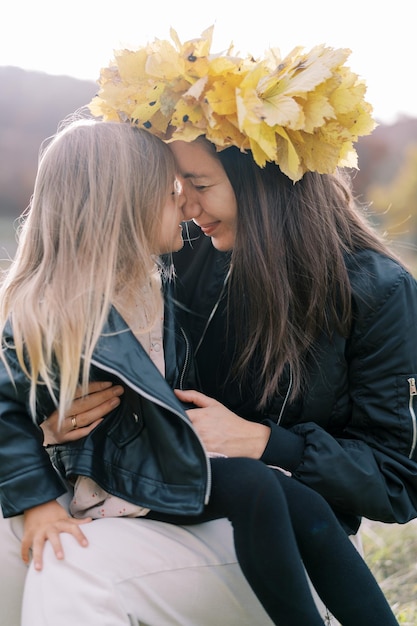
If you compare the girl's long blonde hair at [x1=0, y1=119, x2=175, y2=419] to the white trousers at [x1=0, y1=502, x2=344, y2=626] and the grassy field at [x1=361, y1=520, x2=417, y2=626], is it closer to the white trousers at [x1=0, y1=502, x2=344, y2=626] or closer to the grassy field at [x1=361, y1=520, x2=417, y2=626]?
the white trousers at [x1=0, y1=502, x2=344, y2=626]

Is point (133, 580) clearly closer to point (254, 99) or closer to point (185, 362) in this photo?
point (185, 362)

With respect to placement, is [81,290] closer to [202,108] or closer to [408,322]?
[202,108]

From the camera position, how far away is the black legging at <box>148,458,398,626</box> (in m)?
1.75

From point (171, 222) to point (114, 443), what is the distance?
0.64 meters

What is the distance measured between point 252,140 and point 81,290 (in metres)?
0.58

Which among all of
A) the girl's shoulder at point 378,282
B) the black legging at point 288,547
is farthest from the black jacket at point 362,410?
the black legging at point 288,547

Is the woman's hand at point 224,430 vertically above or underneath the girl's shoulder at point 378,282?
underneath

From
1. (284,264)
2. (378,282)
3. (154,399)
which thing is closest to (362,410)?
(378,282)

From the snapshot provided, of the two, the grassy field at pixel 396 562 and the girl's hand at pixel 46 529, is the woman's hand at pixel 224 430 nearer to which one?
the girl's hand at pixel 46 529

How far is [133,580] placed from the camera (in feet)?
6.02

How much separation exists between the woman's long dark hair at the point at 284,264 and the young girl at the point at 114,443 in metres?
0.31

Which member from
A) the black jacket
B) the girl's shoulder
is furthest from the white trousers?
the girl's shoulder

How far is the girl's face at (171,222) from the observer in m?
2.21

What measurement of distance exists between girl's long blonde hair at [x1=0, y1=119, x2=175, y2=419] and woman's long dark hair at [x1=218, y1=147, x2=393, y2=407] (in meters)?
0.24
